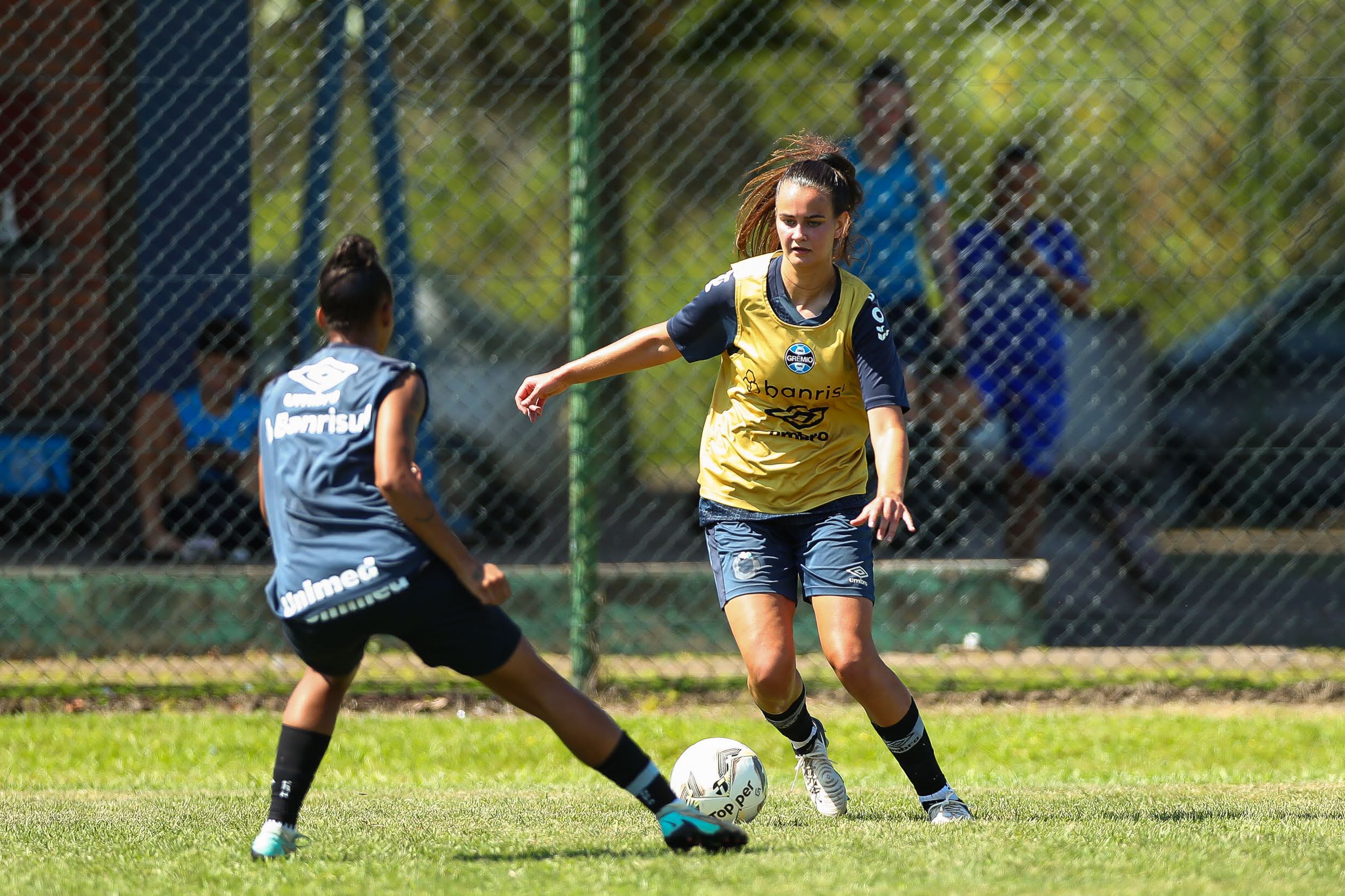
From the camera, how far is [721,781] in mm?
4344

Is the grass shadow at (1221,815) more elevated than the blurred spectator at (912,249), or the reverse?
the blurred spectator at (912,249)

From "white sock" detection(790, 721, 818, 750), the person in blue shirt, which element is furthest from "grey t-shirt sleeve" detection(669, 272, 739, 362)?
the person in blue shirt

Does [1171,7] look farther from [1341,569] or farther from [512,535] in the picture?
[512,535]

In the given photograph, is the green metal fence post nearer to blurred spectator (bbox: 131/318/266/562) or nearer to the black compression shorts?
blurred spectator (bbox: 131/318/266/562)

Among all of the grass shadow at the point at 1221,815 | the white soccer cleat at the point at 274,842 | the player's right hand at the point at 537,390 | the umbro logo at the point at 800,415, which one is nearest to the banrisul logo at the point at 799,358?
the umbro logo at the point at 800,415

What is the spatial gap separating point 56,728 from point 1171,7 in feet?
30.7

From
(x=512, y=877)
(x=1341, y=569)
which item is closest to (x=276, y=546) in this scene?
(x=512, y=877)

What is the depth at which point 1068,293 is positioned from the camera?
23.6 ft

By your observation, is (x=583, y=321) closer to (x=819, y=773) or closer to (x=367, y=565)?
(x=819, y=773)

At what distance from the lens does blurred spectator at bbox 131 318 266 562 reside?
7.13m

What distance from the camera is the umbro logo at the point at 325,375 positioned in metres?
3.50

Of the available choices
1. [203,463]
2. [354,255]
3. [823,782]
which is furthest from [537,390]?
[203,463]

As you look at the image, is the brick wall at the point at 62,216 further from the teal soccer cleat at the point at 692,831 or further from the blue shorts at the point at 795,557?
the teal soccer cleat at the point at 692,831

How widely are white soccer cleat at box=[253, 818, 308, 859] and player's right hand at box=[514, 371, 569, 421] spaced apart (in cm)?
136
